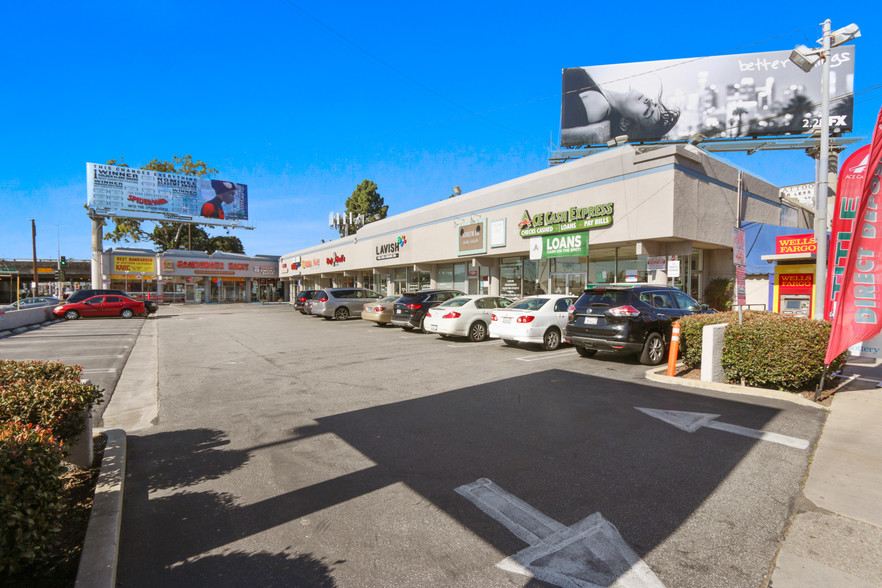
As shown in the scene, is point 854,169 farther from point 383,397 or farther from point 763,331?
point 383,397

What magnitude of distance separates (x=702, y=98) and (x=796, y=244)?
15.1m

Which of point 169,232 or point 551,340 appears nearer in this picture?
point 551,340

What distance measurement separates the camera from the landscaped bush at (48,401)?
11.3 feet

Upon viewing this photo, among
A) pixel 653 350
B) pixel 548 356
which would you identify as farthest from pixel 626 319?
pixel 548 356

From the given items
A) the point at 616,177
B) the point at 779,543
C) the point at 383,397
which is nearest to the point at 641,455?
the point at 779,543

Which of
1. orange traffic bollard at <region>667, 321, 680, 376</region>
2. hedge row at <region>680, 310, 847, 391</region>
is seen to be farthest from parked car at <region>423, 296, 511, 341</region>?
hedge row at <region>680, 310, 847, 391</region>

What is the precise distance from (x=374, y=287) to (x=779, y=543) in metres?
34.1

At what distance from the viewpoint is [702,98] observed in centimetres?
2456

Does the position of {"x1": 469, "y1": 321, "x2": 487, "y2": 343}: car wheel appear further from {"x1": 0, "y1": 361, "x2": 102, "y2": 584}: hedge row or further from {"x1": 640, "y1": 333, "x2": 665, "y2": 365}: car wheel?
{"x1": 0, "y1": 361, "x2": 102, "y2": 584}: hedge row

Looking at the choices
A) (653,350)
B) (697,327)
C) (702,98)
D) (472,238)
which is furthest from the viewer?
(702,98)

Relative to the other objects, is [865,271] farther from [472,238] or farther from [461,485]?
[472,238]

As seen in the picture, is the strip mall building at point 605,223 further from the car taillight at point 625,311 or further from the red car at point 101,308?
the red car at point 101,308

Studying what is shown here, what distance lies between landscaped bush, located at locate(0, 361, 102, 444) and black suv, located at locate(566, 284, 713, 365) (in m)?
8.25

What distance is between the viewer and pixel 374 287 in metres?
36.0
